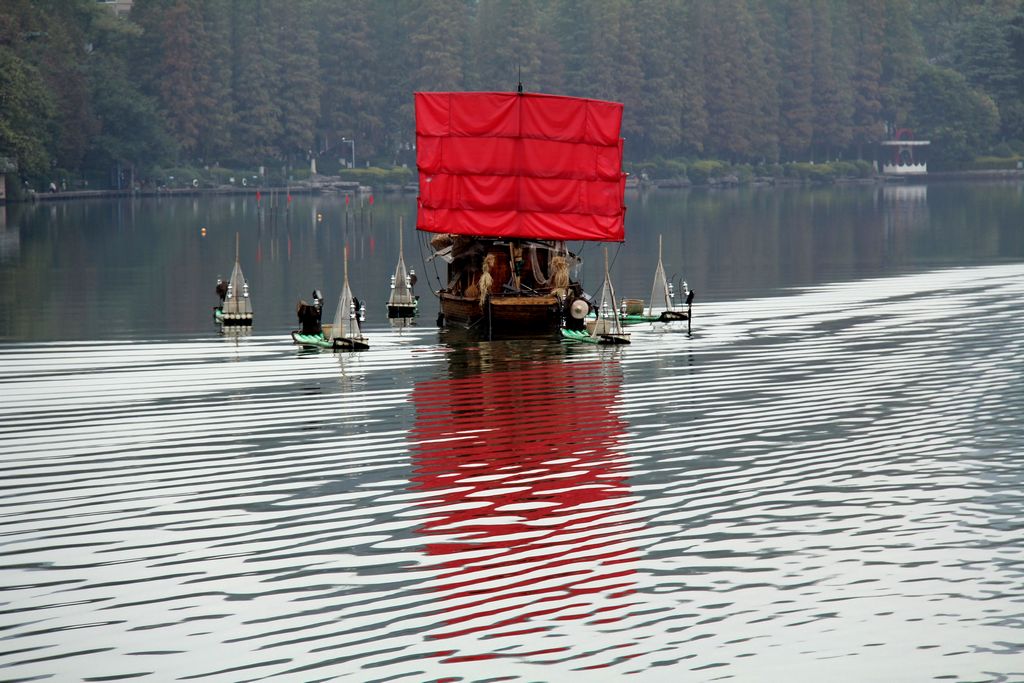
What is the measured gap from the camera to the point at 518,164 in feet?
180

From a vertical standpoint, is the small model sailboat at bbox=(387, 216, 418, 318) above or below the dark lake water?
above

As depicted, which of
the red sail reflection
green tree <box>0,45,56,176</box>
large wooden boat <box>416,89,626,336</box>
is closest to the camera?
the red sail reflection

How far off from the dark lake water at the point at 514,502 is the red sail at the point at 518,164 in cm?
→ 477

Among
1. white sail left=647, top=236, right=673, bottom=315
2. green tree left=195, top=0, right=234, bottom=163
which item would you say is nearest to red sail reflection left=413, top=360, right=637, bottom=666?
white sail left=647, top=236, right=673, bottom=315

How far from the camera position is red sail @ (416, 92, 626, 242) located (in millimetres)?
54500

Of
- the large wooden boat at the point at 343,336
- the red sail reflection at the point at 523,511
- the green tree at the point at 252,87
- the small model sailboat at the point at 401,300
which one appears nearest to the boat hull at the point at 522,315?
the large wooden boat at the point at 343,336

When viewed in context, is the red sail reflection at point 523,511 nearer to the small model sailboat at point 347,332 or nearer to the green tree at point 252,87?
the small model sailboat at point 347,332

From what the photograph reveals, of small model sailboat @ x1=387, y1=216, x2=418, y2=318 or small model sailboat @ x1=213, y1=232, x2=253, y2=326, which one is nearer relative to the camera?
small model sailboat @ x1=213, y1=232, x2=253, y2=326

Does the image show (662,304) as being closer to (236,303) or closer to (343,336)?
(343,336)

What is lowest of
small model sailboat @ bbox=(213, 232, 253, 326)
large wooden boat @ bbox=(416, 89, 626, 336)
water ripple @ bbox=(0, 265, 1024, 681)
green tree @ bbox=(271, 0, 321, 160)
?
water ripple @ bbox=(0, 265, 1024, 681)

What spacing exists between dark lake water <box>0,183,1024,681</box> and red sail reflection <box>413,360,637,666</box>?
0.24 feet

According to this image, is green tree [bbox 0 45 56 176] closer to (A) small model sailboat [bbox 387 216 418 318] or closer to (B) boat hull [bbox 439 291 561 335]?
(A) small model sailboat [bbox 387 216 418 318]

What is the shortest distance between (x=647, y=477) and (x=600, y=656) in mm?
9107

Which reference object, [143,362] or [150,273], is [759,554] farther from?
[150,273]
